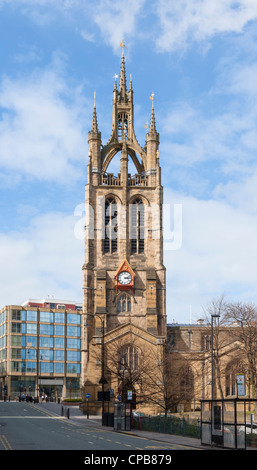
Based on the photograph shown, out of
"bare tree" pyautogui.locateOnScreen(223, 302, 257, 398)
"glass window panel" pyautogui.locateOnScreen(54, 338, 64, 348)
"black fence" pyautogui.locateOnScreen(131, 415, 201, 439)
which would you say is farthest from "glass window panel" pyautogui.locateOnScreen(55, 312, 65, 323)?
"black fence" pyautogui.locateOnScreen(131, 415, 201, 439)

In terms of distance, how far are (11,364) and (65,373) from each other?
12.9 metres

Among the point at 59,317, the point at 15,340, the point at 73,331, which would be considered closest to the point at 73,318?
the point at 73,331

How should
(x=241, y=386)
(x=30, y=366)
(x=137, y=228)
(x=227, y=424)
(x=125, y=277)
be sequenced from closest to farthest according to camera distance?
(x=227, y=424) < (x=241, y=386) < (x=125, y=277) < (x=137, y=228) < (x=30, y=366)

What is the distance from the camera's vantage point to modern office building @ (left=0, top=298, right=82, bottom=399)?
139875 mm

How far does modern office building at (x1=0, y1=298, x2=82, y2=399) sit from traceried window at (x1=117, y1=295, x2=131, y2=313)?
5471 cm

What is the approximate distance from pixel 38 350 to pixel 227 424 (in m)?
118

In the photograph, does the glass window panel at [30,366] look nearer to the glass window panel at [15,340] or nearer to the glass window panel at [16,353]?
the glass window panel at [16,353]

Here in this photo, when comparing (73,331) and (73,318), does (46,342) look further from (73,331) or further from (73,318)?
(73,318)

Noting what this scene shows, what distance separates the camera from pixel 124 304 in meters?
88.1

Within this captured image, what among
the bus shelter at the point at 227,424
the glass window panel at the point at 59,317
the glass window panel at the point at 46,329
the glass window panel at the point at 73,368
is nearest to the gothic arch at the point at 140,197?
the bus shelter at the point at 227,424

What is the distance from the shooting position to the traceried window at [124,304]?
87875mm

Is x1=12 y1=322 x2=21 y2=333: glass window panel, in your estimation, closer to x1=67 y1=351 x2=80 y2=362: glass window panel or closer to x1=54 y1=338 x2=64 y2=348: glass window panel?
x1=54 y1=338 x2=64 y2=348: glass window panel
